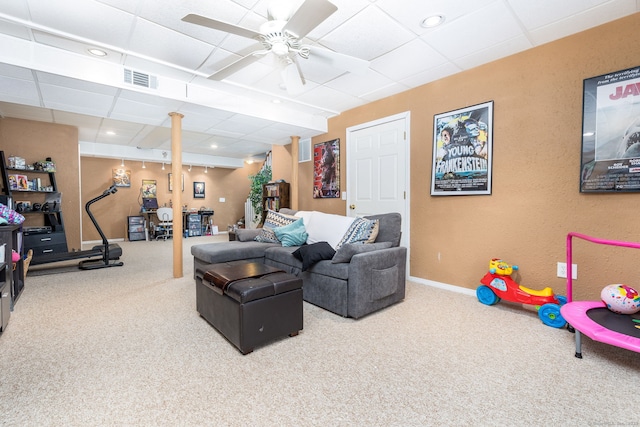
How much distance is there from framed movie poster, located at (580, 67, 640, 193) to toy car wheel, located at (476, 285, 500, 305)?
1220 millimetres

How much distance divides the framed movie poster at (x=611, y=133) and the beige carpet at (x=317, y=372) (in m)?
1.31

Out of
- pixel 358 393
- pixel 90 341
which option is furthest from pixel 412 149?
pixel 90 341

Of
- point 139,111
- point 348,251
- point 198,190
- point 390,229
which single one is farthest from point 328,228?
point 198,190

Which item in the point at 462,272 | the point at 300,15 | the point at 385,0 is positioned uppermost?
the point at 385,0

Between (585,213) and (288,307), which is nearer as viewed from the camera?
(288,307)

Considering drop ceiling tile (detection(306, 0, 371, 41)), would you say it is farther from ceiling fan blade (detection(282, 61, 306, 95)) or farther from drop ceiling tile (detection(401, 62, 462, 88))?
drop ceiling tile (detection(401, 62, 462, 88))

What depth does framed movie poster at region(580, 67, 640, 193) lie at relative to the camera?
7.71ft

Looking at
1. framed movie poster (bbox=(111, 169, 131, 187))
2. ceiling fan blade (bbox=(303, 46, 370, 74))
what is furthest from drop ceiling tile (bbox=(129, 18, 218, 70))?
framed movie poster (bbox=(111, 169, 131, 187))

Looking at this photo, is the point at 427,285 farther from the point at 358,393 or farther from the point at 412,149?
the point at 358,393

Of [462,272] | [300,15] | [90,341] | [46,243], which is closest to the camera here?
[300,15]

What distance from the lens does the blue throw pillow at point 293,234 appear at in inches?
144

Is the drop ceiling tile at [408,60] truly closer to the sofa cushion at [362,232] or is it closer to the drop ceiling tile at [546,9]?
the drop ceiling tile at [546,9]

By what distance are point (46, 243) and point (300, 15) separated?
17.8ft

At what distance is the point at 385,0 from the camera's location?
2.20m
